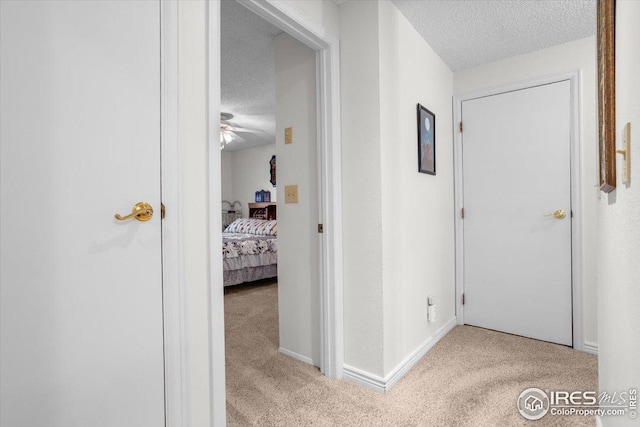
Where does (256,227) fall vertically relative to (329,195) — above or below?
below

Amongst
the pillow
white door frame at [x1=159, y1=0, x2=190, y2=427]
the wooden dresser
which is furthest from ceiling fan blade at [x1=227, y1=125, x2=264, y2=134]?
white door frame at [x1=159, y1=0, x2=190, y2=427]

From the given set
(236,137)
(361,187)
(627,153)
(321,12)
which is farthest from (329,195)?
(236,137)

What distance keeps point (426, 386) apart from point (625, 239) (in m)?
1.45

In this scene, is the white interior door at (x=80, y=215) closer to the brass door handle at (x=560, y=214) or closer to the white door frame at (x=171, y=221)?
the white door frame at (x=171, y=221)

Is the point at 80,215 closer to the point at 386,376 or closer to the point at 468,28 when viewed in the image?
the point at 386,376

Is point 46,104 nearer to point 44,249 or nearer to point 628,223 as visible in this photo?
point 44,249

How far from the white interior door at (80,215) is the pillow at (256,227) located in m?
4.15

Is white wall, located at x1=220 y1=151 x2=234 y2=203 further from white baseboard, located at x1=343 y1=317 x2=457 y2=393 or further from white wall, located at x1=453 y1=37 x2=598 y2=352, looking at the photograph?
white wall, located at x1=453 y1=37 x2=598 y2=352

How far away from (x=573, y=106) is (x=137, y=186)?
2.97m

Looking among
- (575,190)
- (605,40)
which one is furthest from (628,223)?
(575,190)

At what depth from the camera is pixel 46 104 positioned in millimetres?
922

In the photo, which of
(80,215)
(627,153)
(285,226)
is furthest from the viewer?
(285,226)

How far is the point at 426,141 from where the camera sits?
2463mm

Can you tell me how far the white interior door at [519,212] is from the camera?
8.46 ft
